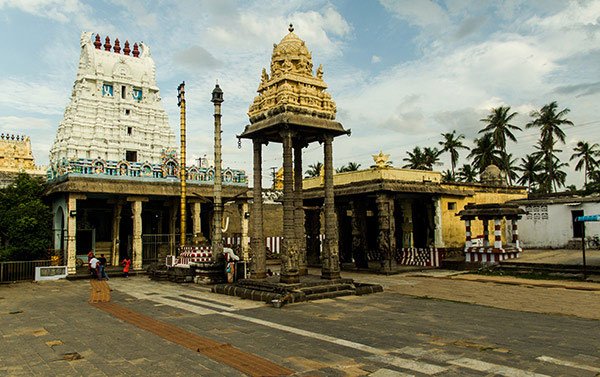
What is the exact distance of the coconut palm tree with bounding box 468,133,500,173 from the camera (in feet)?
154

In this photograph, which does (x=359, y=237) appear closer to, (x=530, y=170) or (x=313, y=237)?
(x=313, y=237)

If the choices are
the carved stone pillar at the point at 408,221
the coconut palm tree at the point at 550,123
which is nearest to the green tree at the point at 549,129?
the coconut palm tree at the point at 550,123

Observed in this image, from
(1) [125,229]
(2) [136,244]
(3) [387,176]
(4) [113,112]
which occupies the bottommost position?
(2) [136,244]

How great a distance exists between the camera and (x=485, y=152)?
47.2 metres

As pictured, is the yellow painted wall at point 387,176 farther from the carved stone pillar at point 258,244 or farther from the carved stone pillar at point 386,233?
the carved stone pillar at point 258,244

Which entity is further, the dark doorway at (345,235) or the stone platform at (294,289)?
the dark doorway at (345,235)

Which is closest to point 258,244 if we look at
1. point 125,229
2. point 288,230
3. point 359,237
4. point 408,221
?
point 288,230

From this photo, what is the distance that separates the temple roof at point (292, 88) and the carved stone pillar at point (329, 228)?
983 mm

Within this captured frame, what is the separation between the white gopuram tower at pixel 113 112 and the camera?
28.8 metres

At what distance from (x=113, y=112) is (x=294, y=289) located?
2219 cm

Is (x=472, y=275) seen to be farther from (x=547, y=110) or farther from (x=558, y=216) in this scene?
(x=547, y=110)

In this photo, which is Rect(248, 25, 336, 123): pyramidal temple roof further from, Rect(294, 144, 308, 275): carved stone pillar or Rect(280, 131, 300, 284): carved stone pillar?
Rect(294, 144, 308, 275): carved stone pillar

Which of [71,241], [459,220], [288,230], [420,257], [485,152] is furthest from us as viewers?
[485,152]

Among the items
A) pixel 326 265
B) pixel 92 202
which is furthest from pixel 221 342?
pixel 92 202
